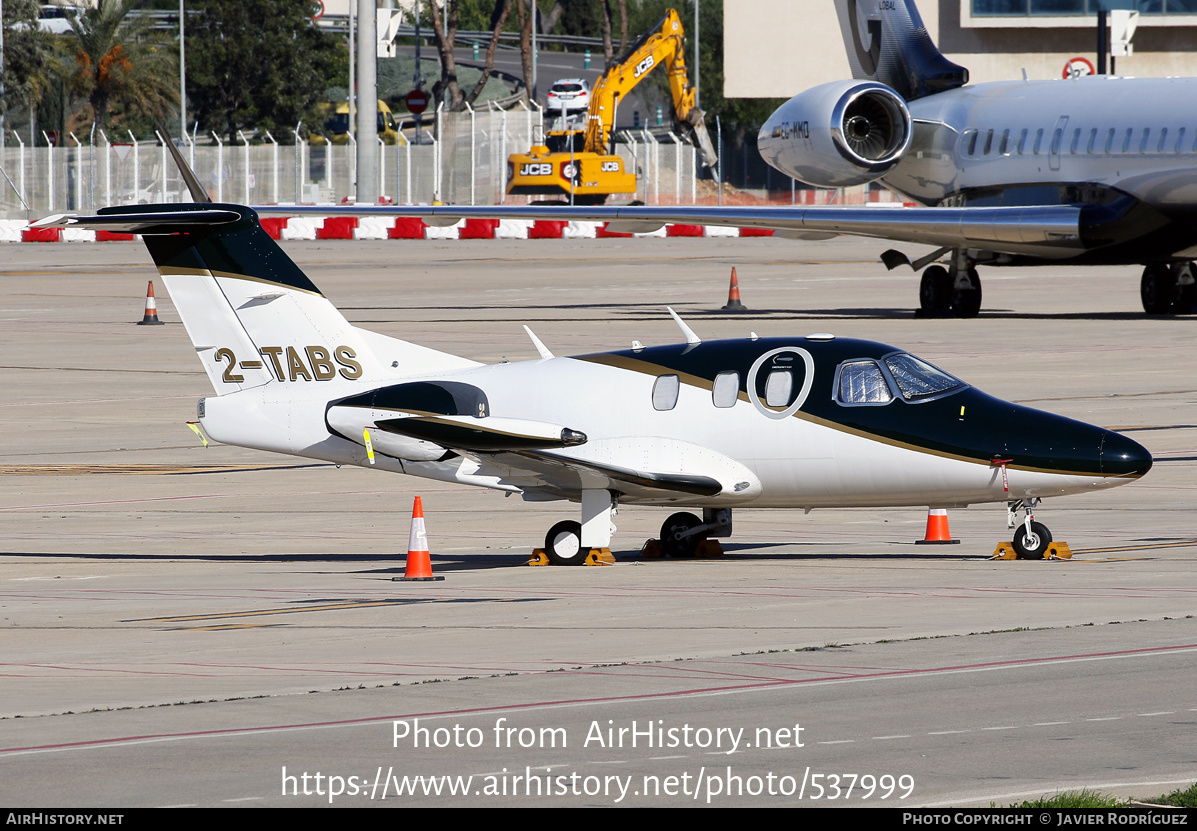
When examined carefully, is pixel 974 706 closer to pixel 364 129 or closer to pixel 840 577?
pixel 840 577

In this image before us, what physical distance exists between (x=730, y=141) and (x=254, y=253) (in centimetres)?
11966

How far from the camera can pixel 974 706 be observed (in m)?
10.6

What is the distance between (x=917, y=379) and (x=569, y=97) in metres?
105

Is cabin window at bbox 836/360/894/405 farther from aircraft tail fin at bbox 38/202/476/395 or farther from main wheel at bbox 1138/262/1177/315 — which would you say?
main wheel at bbox 1138/262/1177/315

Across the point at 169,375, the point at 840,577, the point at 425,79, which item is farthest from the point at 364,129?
the point at 425,79

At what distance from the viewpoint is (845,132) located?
42094mm

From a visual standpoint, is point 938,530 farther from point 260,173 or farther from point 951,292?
point 260,173

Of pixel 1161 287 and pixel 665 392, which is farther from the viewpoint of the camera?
pixel 1161 287

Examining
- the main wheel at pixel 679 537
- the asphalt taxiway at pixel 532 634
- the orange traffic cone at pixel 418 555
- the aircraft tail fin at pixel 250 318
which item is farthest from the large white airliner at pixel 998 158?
the orange traffic cone at pixel 418 555

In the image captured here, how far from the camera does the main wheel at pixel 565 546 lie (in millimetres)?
17547

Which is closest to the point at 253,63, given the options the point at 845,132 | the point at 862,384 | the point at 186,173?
the point at 845,132

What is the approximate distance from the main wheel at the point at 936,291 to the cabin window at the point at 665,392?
25.2 m

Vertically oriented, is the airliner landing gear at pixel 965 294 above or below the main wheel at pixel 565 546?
above

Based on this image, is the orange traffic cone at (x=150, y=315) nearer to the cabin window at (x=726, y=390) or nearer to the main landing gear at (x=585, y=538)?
the main landing gear at (x=585, y=538)
